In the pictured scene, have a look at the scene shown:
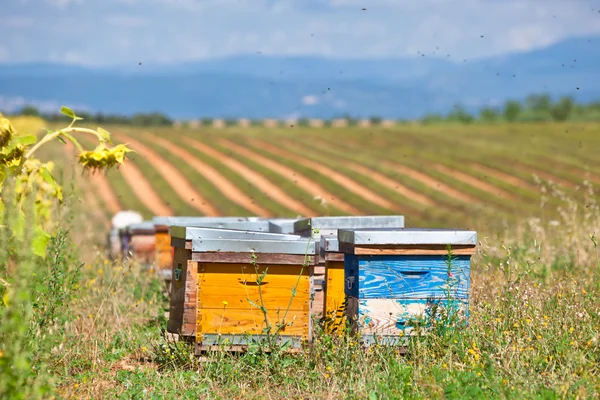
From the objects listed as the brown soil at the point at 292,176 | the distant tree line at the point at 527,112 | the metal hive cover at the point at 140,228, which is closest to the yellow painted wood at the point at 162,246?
the metal hive cover at the point at 140,228

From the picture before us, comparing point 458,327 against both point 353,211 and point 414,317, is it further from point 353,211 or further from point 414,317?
point 353,211

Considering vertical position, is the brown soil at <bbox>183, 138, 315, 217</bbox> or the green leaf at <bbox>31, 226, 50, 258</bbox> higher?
the brown soil at <bbox>183, 138, 315, 217</bbox>

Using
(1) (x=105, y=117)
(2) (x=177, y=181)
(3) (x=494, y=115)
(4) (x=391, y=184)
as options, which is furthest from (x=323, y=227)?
(3) (x=494, y=115)

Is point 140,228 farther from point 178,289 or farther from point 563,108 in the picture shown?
point 563,108

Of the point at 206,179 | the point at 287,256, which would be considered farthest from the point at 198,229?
the point at 206,179

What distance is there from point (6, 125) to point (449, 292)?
11.4 feet

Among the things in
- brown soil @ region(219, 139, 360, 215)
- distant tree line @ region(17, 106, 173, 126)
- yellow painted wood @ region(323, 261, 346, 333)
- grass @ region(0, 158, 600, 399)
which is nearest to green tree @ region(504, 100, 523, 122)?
distant tree line @ region(17, 106, 173, 126)

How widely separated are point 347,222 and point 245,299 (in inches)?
87.0

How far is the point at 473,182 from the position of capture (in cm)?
3191

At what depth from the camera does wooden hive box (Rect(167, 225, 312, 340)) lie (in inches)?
246

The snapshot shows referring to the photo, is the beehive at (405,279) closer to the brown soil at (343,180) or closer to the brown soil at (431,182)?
the brown soil at (343,180)

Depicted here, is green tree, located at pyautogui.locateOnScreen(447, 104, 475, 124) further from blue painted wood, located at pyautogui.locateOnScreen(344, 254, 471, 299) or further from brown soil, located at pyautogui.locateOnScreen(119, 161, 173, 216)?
blue painted wood, located at pyautogui.locateOnScreen(344, 254, 471, 299)

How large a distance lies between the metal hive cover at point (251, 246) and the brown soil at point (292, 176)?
16.9 m

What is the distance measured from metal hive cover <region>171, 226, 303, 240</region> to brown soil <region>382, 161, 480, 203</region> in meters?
22.5
